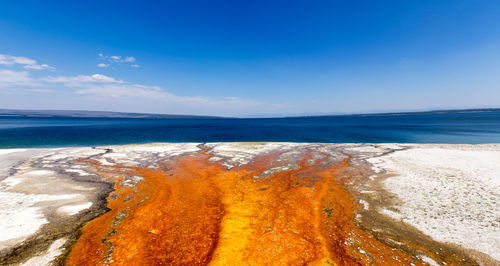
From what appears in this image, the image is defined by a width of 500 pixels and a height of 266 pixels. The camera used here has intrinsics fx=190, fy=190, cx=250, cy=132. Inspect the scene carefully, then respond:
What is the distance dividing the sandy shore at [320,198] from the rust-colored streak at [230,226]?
15 centimetres

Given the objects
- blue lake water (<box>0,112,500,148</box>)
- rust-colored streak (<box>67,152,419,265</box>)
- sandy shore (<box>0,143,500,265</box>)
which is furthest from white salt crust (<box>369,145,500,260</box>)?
blue lake water (<box>0,112,500,148</box>)

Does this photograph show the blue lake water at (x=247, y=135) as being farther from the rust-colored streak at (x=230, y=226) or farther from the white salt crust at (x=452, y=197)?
the rust-colored streak at (x=230, y=226)

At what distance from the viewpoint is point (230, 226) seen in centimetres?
971

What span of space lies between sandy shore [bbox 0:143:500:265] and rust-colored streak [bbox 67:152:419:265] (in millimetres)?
145

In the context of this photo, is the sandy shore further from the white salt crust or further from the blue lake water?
the blue lake water

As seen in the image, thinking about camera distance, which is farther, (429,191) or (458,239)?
(429,191)

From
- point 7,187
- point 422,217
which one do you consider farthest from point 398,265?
point 7,187

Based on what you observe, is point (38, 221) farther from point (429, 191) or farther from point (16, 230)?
point (429, 191)

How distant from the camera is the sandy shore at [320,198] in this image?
7.82 metres

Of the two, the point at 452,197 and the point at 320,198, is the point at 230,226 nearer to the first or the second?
the point at 320,198

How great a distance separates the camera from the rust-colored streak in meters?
7.52

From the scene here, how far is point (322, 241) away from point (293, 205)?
3.54m

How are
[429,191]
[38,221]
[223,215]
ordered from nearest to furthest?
[38,221], [223,215], [429,191]

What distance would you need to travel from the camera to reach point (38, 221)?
950 centimetres
